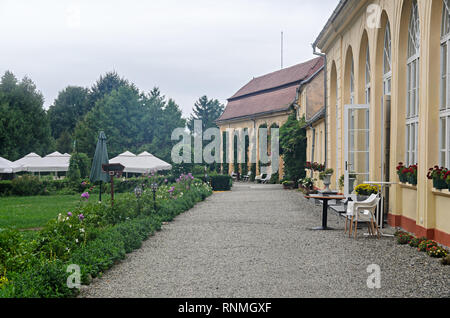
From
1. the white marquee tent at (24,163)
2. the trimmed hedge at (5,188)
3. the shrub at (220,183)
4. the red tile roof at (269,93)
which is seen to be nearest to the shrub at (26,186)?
the trimmed hedge at (5,188)

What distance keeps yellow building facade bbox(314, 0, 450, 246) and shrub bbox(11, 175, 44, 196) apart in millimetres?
17206

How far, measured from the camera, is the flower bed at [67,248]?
5340mm

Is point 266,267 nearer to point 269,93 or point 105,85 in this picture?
point 269,93

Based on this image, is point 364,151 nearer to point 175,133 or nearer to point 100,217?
point 100,217

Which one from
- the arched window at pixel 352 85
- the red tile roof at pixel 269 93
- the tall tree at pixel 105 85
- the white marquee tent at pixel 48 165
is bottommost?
the white marquee tent at pixel 48 165

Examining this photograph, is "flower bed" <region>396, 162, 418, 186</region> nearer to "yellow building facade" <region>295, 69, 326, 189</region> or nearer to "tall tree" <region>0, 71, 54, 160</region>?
"yellow building facade" <region>295, 69, 326, 189</region>

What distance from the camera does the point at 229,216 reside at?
13.6 metres

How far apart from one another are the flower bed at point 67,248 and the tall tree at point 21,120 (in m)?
38.5

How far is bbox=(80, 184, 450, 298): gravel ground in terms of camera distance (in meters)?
5.53

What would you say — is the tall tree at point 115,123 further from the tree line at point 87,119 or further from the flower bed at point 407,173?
the flower bed at point 407,173

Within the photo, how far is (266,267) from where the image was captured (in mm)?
6785

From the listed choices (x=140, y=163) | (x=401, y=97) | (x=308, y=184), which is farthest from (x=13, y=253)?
(x=140, y=163)
